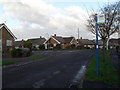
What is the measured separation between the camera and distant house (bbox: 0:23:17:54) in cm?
3403

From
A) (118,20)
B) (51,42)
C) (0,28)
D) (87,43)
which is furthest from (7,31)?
(87,43)

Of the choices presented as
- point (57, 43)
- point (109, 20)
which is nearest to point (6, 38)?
point (109, 20)

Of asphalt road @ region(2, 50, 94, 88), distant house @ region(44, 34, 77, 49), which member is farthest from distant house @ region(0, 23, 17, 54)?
distant house @ region(44, 34, 77, 49)

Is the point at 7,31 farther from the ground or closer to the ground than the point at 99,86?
farther from the ground

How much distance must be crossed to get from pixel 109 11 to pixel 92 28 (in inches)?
114

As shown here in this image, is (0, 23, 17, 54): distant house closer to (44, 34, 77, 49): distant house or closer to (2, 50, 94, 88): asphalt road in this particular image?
(2, 50, 94, 88): asphalt road

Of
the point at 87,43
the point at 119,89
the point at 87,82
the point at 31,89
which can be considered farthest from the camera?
the point at 87,43

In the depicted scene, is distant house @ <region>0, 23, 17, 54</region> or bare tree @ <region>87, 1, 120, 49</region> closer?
bare tree @ <region>87, 1, 120, 49</region>

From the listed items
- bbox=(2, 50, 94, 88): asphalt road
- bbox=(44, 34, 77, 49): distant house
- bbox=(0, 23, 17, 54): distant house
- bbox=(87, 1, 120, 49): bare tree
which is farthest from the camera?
bbox=(44, 34, 77, 49): distant house

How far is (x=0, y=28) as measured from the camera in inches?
1325

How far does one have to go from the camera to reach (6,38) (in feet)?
116

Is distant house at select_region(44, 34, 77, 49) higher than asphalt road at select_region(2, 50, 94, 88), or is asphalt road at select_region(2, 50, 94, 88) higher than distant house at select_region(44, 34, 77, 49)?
distant house at select_region(44, 34, 77, 49)

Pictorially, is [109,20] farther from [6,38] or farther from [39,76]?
[6,38]

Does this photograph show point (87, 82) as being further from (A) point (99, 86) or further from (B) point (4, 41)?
(B) point (4, 41)
